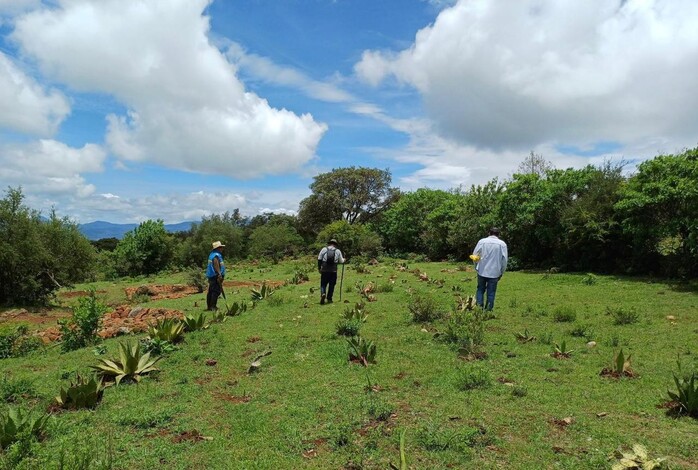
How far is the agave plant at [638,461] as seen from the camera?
3572mm

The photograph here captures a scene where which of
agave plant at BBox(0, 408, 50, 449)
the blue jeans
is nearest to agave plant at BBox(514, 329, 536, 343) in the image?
the blue jeans

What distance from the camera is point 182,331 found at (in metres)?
9.27

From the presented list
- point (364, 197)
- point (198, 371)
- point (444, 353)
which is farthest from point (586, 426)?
point (364, 197)

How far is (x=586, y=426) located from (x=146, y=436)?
4355 mm

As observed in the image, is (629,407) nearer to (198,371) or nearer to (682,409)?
(682,409)

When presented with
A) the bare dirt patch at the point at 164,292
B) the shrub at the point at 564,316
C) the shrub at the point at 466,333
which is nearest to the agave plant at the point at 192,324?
the shrub at the point at 466,333

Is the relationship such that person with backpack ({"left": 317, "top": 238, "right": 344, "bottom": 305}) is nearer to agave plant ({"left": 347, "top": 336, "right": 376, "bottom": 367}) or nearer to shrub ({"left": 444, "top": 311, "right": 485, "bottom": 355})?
shrub ({"left": 444, "top": 311, "right": 485, "bottom": 355})

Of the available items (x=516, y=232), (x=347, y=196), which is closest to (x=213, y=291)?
(x=516, y=232)

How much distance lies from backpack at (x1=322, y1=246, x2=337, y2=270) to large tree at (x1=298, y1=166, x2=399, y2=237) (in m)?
37.5

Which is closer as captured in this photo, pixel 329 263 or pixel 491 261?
pixel 491 261

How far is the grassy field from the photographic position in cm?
415

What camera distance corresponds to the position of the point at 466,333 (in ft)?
25.8

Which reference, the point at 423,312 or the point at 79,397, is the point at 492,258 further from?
the point at 79,397

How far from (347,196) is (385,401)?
4707 centimetres
